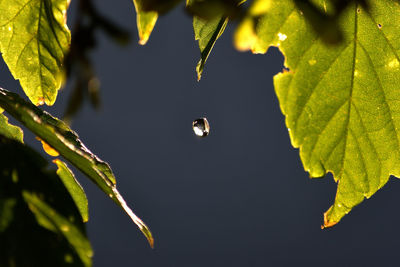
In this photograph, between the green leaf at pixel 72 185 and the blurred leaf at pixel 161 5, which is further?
the green leaf at pixel 72 185

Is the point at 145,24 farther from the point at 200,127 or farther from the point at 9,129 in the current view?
the point at 200,127

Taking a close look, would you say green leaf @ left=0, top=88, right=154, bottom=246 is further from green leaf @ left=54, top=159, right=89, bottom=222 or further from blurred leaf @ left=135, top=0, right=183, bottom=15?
blurred leaf @ left=135, top=0, right=183, bottom=15

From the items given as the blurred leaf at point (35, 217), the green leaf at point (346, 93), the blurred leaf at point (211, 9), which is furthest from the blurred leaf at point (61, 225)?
the green leaf at point (346, 93)

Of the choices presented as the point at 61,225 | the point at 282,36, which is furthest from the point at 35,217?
the point at 282,36

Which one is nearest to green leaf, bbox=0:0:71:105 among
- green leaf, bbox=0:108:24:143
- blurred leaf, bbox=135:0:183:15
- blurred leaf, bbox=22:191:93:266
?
green leaf, bbox=0:108:24:143

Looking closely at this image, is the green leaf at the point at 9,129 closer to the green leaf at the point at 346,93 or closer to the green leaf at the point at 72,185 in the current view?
the green leaf at the point at 72,185

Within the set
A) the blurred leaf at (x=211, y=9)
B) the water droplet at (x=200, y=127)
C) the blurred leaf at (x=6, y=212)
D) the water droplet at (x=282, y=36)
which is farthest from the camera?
the water droplet at (x=200, y=127)
